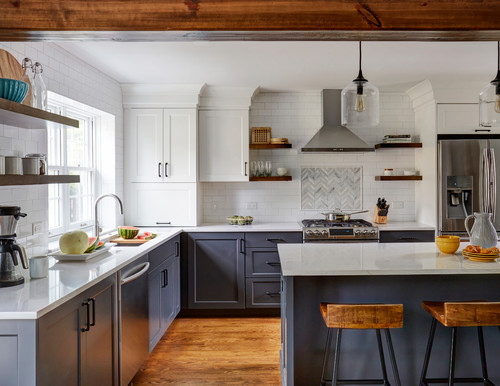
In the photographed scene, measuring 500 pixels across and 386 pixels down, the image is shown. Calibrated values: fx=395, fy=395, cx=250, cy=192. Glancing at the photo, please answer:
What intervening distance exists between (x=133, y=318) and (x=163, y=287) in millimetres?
786

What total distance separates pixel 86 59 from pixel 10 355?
2.57m

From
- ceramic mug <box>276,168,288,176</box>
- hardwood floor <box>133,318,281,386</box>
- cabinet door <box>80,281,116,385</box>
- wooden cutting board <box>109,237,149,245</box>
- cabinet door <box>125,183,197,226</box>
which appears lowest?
hardwood floor <box>133,318,281,386</box>

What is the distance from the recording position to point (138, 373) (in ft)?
9.74

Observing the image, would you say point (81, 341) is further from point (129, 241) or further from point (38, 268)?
point (129, 241)

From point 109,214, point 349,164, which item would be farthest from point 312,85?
point 109,214

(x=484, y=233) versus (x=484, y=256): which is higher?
(x=484, y=233)

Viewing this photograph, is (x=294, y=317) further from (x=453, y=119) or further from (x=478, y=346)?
(x=453, y=119)

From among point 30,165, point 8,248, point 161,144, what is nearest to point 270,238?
point 161,144

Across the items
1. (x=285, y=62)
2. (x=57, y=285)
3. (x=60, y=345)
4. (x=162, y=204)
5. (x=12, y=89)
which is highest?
(x=285, y=62)

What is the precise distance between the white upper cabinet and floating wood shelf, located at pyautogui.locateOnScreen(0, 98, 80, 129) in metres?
1.83

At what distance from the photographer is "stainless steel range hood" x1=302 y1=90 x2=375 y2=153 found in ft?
14.4

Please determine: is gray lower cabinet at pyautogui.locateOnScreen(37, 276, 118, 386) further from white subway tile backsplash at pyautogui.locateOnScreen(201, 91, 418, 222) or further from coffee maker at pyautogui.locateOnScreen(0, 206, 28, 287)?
white subway tile backsplash at pyautogui.locateOnScreen(201, 91, 418, 222)

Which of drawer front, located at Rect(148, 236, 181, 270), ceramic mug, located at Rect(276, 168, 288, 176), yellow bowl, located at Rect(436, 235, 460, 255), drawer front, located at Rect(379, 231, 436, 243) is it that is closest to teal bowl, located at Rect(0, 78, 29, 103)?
drawer front, located at Rect(148, 236, 181, 270)

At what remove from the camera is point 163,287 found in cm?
345
